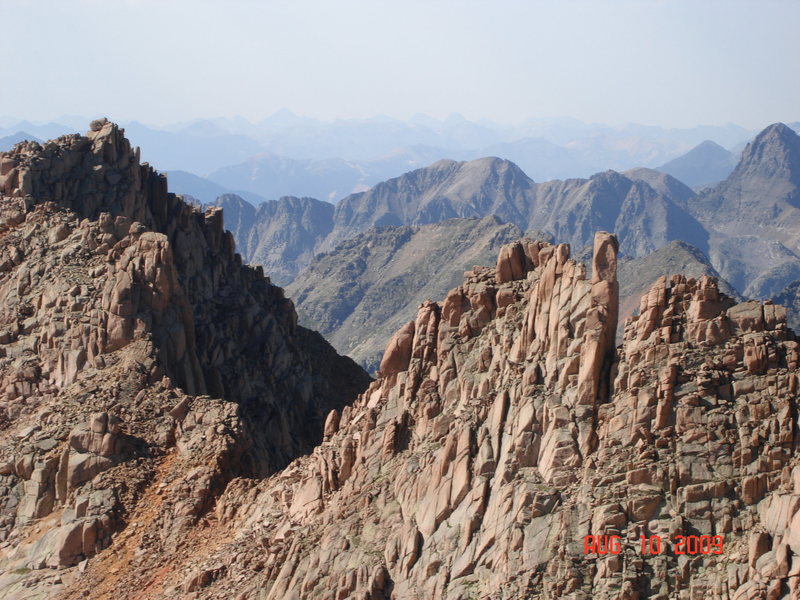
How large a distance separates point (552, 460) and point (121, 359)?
136 ft

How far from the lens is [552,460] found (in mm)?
44656

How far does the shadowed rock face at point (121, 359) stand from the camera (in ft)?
218

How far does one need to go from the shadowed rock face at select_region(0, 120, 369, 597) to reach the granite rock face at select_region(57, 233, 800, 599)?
1091cm

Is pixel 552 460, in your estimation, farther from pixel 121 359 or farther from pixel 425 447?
pixel 121 359

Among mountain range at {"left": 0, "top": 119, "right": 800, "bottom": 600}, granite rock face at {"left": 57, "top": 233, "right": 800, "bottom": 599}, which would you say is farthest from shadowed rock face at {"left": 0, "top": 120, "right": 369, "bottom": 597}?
granite rock face at {"left": 57, "top": 233, "right": 800, "bottom": 599}

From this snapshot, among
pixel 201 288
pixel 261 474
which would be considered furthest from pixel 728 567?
pixel 201 288

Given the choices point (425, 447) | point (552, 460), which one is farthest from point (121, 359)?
point (552, 460)

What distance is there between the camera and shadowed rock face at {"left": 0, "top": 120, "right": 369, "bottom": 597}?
66562 mm

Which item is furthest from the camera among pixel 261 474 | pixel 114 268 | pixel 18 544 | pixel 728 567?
pixel 114 268

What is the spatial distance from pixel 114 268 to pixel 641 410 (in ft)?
164

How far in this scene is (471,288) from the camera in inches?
2190

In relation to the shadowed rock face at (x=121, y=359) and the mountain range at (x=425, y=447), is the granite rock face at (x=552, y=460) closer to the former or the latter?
the mountain range at (x=425, y=447)

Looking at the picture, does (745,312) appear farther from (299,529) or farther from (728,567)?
(299,529)

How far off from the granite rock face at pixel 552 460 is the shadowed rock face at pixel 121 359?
10.9 m
